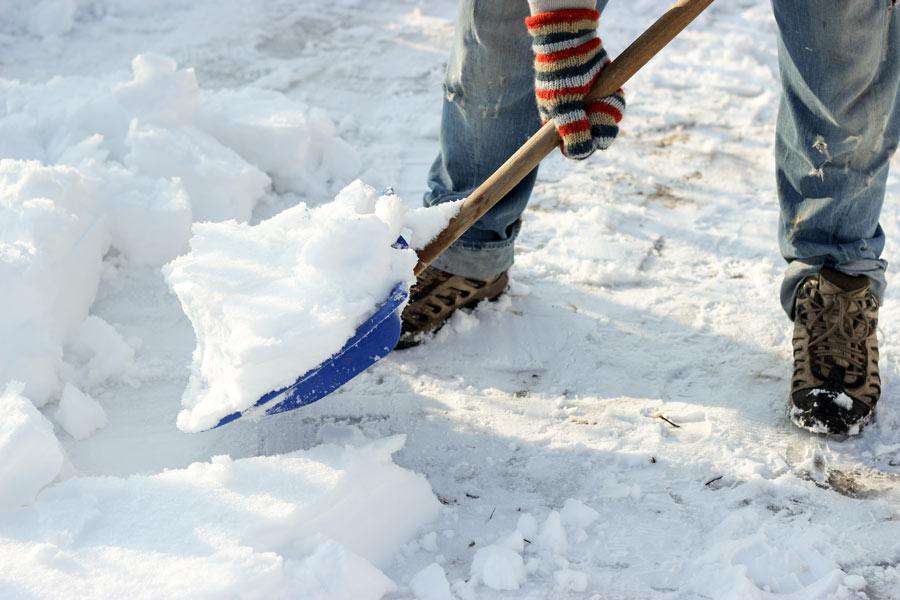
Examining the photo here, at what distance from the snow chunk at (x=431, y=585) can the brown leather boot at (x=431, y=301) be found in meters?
0.79

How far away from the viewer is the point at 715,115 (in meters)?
3.59

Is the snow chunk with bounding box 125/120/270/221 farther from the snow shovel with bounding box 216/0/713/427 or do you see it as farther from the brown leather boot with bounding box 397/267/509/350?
the snow shovel with bounding box 216/0/713/427

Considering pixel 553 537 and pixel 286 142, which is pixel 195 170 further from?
pixel 553 537

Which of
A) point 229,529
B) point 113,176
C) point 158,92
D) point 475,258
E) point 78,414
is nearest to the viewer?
point 229,529

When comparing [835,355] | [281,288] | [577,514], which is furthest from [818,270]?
[281,288]

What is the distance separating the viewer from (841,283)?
7.41 feet

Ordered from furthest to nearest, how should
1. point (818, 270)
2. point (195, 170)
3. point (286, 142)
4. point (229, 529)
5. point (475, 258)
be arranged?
point (286, 142) → point (195, 170) → point (475, 258) → point (818, 270) → point (229, 529)

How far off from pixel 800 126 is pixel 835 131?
83 millimetres

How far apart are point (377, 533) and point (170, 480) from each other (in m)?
0.39

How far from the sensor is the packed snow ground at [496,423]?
67.2 inches

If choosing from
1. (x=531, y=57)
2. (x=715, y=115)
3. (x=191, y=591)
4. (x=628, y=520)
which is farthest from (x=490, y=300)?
(x=715, y=115)

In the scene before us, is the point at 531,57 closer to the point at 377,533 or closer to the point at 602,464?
the point at 602,464

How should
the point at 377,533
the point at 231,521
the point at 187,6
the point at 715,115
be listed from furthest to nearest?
the point at 187,6, the point at 715,115, the point at 377,533, the point at 231,521

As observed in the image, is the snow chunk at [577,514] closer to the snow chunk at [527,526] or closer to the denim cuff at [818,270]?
the snow chunk at [527,526]
